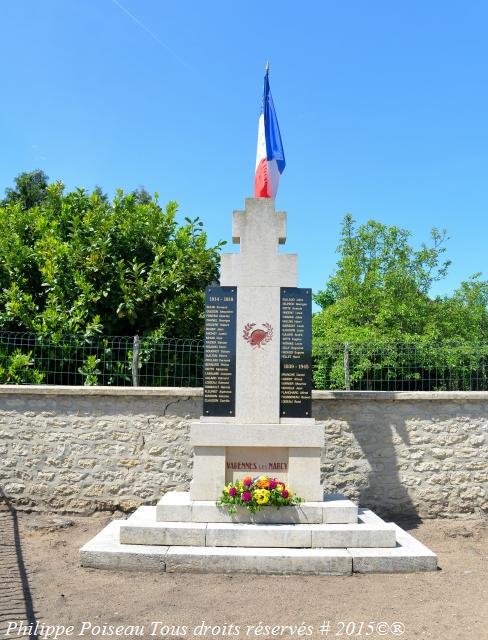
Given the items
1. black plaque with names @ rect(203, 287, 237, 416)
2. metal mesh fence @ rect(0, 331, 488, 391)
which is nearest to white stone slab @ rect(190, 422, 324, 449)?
black plaque with names @ rect(203, 287, 237, 416)

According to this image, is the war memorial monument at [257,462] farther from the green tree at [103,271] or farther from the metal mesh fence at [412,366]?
the green tree at [103,271]

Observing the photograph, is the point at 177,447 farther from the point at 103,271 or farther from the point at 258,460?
the point at 103,271

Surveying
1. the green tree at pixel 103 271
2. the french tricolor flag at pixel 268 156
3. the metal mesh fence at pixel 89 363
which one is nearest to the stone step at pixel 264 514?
the metal mesh fence at pixel 89 363

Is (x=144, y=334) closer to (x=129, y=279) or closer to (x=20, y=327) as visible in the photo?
(x=129, y=279)

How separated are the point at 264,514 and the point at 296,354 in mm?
1918

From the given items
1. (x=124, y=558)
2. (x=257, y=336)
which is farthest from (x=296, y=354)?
(x=124, y=558)

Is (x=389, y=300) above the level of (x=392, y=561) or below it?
above

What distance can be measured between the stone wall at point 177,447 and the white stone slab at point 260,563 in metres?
2.06

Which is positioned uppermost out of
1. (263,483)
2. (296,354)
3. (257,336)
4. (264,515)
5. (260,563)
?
(257,336)

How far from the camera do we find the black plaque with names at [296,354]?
21.2 feet

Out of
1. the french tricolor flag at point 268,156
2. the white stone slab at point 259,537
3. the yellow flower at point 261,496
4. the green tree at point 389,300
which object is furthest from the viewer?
the green tree at point 389,300

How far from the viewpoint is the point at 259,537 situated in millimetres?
5703

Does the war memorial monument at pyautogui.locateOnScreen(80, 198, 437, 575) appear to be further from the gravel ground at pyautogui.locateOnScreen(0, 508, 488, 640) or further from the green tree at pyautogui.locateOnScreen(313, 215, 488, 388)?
the green tree at pyautogui.locateOnScreen(313, 215, 488, 388)

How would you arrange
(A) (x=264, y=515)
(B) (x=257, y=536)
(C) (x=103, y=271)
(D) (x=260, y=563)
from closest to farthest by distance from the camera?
(D) (x=260, y=563)
(B) (x=257, y=536)
(A) (x=264, y=515)
(C) (x=103, y=271)
